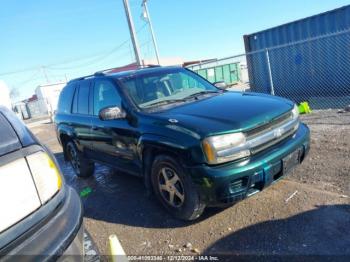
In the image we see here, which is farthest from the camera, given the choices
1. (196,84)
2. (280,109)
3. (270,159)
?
(196,84)

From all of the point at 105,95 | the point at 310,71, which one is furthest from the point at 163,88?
the point at 310,71

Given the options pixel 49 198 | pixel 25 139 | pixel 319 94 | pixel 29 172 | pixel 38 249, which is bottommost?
pixel 319 94

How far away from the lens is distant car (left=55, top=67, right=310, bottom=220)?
123 inches

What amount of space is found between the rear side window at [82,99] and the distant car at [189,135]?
0.14ft

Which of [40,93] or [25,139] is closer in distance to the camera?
[25,139]

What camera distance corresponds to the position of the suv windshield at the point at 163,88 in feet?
13.7

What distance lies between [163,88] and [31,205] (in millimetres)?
2902

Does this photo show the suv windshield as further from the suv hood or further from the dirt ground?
the dirt ground

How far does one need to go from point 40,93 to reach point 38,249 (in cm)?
4427

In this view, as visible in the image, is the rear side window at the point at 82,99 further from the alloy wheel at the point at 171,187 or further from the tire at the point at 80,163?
the alloy wheel at the point at 171,187

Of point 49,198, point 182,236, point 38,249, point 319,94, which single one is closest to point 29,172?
point 49,198

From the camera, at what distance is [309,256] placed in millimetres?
2762

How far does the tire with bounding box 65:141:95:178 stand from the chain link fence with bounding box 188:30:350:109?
5.61 m

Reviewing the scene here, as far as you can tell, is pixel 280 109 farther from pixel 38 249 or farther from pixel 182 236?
pixel 38 249
